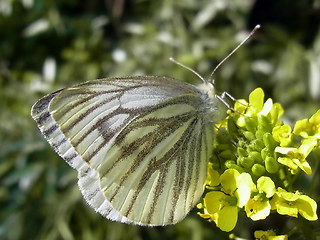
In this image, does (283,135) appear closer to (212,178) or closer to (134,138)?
(212,178)

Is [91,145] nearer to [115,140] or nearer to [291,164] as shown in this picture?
[115,140]

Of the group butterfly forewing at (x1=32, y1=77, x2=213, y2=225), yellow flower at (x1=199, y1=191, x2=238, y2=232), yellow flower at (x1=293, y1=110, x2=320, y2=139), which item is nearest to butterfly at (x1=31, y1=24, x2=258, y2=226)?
butterfly forewing at (x1=32, y1=77, x2=213, y2=225)

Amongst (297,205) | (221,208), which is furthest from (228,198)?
(297,205)

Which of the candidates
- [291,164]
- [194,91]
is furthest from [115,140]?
[291,164]

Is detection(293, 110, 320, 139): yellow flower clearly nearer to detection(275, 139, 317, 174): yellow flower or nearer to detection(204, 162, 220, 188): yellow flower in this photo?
detection(275, 139, 317, 174): yellow flower

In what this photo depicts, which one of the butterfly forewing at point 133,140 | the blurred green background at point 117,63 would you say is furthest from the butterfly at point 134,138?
the blurred green background at point 117,63

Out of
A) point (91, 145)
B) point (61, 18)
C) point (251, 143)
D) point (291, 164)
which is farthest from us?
point (61, 18)
